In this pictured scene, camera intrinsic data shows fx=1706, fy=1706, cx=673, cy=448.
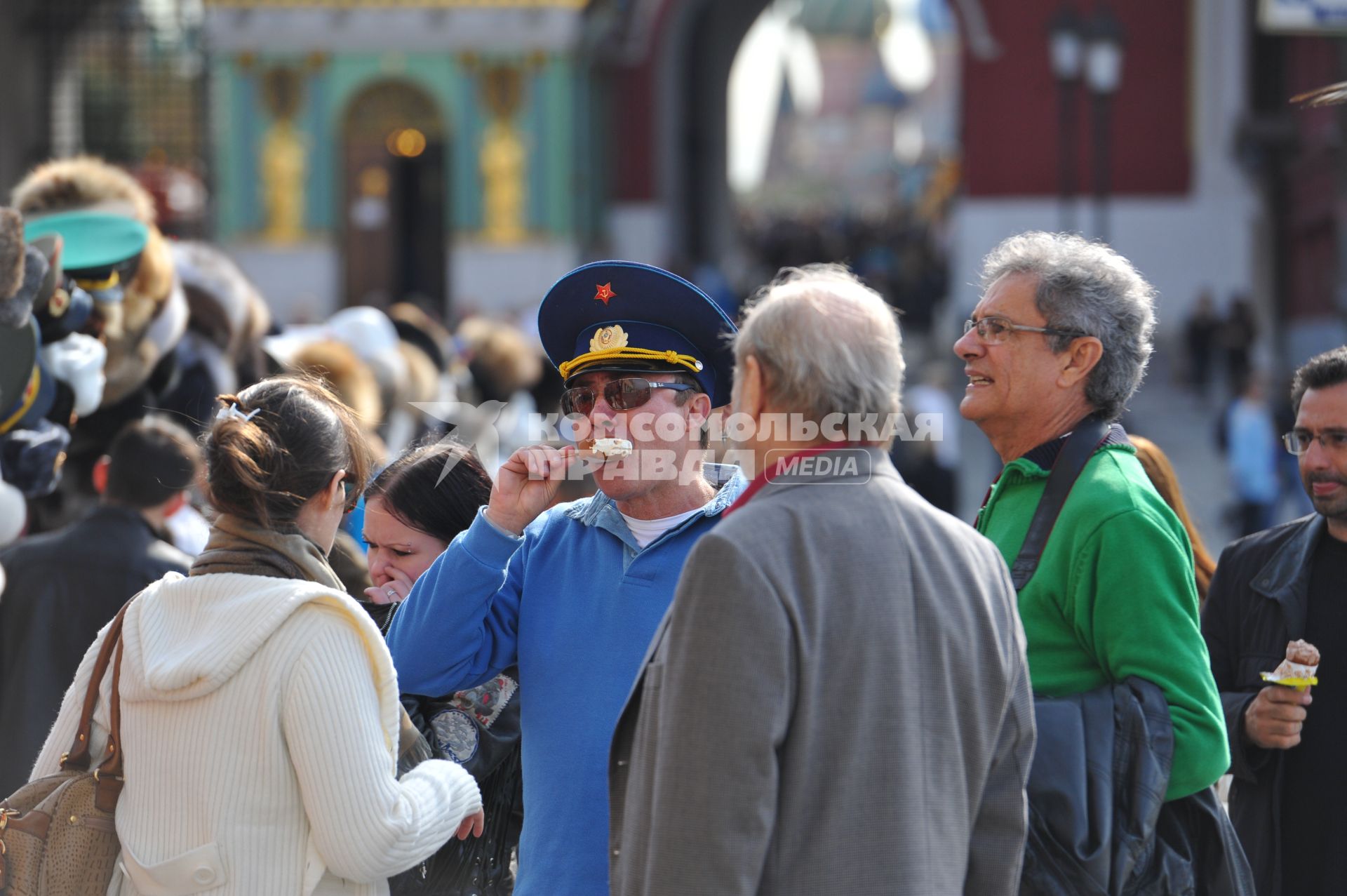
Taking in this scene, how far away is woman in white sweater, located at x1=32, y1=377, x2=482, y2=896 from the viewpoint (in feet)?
8.80

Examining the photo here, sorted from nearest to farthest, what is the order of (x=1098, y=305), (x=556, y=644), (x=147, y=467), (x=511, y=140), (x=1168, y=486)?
1. (x=556, y=644)
2. (x=1098, y=305)
3. (x=1168, y=486)
4. (x=147, y=467)
5. (x=511, y=140)

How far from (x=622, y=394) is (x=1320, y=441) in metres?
1.63

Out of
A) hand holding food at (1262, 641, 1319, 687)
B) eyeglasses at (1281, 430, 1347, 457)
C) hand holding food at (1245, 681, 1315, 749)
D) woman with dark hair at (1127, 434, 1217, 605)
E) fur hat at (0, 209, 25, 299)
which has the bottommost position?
hand holding food at (1245, 681, 1315, 749)

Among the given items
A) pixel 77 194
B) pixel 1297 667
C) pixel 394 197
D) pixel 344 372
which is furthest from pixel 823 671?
pixel 394 197

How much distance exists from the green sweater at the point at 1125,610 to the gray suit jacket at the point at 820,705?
50 cm

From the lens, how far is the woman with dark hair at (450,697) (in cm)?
338

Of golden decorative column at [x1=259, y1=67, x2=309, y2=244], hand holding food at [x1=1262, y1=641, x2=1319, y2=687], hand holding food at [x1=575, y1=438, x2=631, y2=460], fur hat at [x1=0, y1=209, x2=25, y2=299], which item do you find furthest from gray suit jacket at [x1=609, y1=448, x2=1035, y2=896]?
golden decorative column at [x1=259, y1=67, x2=309, y2=244]

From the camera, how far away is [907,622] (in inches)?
97.0

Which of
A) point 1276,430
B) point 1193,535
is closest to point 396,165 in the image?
point 1276,430

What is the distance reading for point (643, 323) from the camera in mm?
3287

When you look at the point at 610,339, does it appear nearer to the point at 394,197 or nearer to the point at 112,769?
the point at 112,769

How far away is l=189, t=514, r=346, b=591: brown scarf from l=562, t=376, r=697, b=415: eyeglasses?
2.17ft

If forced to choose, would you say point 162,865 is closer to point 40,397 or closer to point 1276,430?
point 40,397

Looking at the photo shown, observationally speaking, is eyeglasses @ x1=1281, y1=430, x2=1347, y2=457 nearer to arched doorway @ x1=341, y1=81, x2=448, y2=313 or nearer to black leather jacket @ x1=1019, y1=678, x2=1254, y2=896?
black leather jacket @ x1=1019, y1=678, x2=1254, y2=896
